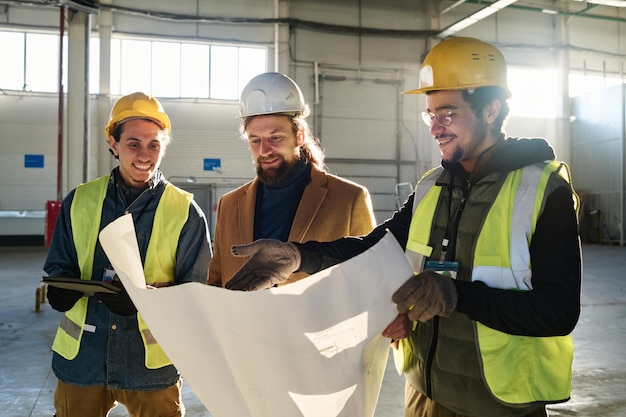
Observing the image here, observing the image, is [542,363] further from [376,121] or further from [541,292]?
[376,121]

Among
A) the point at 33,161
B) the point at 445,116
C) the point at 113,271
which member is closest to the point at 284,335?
the point at 445,116

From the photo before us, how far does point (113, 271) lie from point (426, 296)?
131 centimetres

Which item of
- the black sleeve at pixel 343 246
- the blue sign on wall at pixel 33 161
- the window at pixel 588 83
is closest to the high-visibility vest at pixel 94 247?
the black sleeve at pixel 343 246

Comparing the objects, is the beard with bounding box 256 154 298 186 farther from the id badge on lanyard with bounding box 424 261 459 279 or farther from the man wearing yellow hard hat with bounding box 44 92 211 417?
the id badge on lanyard with bounding box 424 261 459 279

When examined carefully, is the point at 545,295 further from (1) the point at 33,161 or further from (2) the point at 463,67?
(1) the point at 33,161

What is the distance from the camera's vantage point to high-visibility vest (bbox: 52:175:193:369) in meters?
1.99

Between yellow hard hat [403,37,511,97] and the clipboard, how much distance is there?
4.09ft

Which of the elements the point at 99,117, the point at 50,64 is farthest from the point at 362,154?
the point at 50,64

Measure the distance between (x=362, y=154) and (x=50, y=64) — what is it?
356 inches

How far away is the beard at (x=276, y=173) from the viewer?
216 cm

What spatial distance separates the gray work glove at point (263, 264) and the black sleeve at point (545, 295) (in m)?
0.48

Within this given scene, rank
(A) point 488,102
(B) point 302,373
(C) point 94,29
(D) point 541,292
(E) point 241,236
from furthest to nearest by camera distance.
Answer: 1. (C) point 94,29
2. (E) point 241,236
3. (A) point 488,102
4. (D) point 541,292
5. (B) point 302,373

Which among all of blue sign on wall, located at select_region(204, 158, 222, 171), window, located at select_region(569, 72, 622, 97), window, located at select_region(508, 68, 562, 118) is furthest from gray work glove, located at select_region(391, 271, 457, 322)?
window, located at select_region(569, 72, 622, 97)

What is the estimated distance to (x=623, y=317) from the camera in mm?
6688
